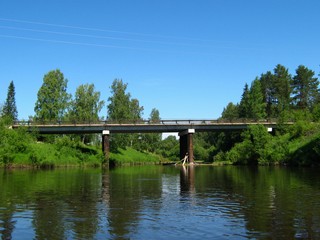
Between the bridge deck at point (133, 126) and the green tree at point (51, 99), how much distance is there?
15160mm

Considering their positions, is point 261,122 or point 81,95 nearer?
point 261,122

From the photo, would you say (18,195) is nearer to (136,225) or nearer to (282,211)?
(136,225)

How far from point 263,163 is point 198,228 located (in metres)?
72.6

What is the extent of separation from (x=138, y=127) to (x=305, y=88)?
7631 centimetres

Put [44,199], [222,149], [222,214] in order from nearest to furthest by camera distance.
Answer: [222,214]
[44,199]
[222,149]

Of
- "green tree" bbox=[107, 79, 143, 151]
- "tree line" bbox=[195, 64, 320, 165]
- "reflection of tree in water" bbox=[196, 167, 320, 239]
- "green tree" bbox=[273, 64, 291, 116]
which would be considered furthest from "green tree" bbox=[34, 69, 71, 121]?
"reflection of tree in water" bbox=[196, 167, 320, 239]

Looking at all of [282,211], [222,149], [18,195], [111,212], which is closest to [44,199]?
[18,195]

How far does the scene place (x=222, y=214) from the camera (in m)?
20.1

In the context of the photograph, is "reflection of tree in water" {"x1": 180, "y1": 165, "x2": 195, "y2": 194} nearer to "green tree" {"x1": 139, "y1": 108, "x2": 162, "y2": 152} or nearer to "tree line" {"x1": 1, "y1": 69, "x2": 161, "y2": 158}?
"tree line" {"x1": 1, "y1": 69, "x2": 161, "y2": 158}

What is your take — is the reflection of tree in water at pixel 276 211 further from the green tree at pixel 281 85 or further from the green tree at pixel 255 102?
the green tree at pixel 281 85

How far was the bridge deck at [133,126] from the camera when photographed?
85.2m

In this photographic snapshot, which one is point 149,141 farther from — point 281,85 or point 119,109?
point 281,85

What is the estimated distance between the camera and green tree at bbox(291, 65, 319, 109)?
139m

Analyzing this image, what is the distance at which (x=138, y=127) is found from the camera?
88.9m
